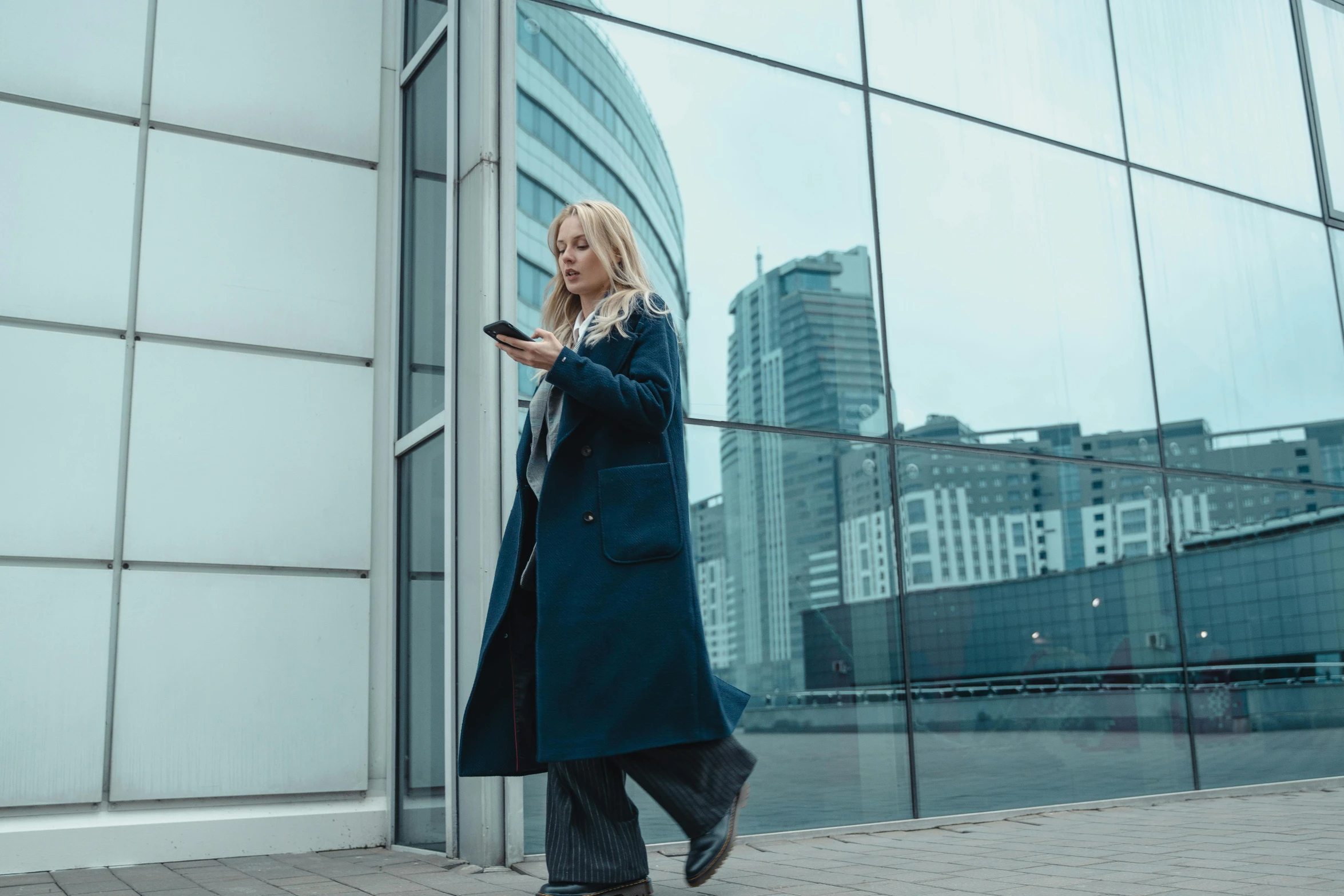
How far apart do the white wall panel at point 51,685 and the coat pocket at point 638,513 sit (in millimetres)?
2181

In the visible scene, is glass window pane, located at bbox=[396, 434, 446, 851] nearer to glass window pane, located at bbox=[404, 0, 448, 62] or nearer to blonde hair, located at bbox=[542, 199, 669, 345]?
blonde hair, located at bbox=[542, 199, 669, 345]

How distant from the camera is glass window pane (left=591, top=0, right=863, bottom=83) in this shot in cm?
475

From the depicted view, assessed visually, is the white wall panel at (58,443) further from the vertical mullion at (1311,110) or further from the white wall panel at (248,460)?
the vertical mullion at (1311,110)

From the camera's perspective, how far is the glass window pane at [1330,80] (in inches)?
286

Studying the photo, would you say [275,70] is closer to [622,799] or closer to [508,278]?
[508,278]

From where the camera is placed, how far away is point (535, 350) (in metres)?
2.49

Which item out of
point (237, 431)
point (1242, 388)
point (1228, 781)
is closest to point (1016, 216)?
point (1242, 388)

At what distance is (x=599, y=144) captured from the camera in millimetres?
4367

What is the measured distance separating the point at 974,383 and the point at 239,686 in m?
3.39

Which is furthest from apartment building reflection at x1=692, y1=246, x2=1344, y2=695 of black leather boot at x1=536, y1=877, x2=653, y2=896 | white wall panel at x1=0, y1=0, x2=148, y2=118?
white wall panel at x1=0, y1=0, x2=148, y2=118

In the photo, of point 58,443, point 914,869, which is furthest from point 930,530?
point 58,443

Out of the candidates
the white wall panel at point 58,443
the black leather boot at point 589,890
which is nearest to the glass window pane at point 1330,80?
the black leather boot at point 589,890

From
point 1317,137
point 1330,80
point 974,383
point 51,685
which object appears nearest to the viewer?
point 51,685

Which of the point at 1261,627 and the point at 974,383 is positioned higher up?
the point at 974,383
